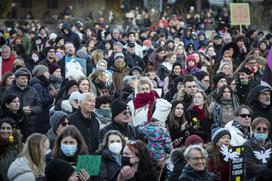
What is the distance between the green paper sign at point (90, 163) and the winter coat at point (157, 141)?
1.54 m

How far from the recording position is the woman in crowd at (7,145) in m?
9.48

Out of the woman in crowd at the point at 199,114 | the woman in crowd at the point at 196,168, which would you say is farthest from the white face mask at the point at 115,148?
the woman in crowd at the point at 199,114

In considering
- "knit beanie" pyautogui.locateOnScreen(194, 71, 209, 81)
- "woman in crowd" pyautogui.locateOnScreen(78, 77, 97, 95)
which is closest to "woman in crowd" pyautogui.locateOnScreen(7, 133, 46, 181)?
"woman in crowd" pyautogui.locateOnScreen(78, 77, 97, 95)

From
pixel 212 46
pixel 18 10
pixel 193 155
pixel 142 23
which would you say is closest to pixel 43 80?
pixel 193 155

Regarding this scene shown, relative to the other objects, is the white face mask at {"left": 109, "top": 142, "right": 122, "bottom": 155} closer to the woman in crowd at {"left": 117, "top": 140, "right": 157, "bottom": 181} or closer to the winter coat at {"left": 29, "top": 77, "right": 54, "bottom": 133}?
the woman in crowd at {"left": 117, "top": 140, "right": 157, "bottom": 181}

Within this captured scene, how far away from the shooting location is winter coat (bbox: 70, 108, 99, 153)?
34.3 ft

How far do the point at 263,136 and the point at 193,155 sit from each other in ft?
4.57

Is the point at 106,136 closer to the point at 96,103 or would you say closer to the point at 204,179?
the point at 204,179

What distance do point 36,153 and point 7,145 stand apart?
1230 millimetres

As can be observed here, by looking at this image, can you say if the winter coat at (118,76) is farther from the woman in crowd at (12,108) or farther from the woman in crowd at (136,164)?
the woman in crowd at (136,164)

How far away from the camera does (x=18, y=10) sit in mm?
60750

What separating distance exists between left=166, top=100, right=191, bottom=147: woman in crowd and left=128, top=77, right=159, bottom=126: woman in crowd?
314 mm

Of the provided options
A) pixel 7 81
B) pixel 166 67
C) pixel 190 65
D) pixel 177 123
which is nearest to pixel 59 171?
pixel 177 123

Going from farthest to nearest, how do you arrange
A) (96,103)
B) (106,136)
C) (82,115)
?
(96,103), (82,115), (106,136)
